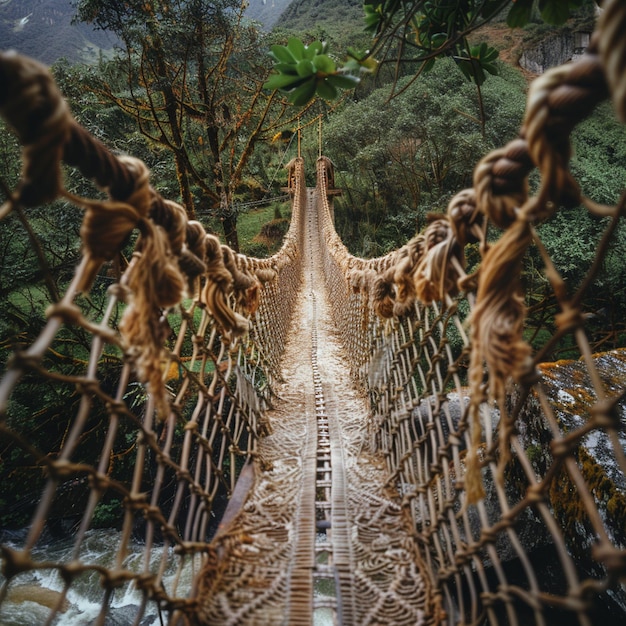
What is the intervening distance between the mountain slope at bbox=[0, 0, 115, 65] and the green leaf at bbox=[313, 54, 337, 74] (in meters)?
15.3

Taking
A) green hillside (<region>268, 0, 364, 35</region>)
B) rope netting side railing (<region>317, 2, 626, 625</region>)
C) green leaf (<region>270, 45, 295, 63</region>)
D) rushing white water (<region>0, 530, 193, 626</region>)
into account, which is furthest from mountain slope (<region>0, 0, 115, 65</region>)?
rope netting side railing (<region>317, 2, 626, 625</region>)

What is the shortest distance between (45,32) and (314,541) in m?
21.1

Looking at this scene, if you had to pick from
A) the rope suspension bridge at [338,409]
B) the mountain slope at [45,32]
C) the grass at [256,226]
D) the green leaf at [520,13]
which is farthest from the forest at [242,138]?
the mountain slope at [45,32]

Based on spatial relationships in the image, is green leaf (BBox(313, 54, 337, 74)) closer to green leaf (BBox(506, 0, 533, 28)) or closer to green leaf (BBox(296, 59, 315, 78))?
green leaf (BBox(296, 59, 315, 78))

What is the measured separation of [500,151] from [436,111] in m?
5.30

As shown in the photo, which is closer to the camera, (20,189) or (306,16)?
(20,189)

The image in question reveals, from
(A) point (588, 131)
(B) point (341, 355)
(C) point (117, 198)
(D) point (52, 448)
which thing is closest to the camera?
(C) point (117, 198)

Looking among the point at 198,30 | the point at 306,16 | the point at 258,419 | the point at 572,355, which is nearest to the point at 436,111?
the point at 198,30

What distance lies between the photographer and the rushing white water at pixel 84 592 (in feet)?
9.45

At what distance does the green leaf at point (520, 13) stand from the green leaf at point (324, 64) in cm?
40

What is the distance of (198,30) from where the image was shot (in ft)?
12.3

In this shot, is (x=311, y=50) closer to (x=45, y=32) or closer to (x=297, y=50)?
(x=297, y=50)

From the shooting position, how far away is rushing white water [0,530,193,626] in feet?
9.45

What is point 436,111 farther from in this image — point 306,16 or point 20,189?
point 306,16
